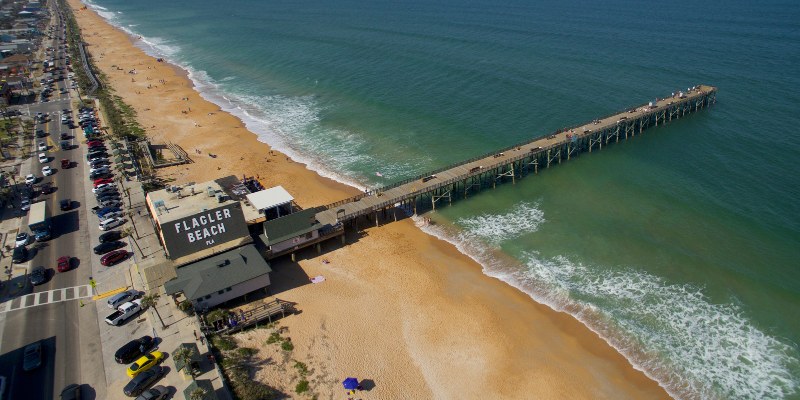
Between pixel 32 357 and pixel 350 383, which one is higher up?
pixel 32 357

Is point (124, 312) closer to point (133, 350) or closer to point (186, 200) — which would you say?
point (133, 350)

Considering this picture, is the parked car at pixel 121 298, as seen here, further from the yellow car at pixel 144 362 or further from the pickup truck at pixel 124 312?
the yellow car at pixel 144 362

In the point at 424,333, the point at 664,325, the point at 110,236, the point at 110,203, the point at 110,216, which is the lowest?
the point at 664,325

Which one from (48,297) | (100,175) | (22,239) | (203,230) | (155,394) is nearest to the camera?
(155,394)

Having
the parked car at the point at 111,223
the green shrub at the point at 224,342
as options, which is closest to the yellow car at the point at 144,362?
the green shrub at the point at 224,342

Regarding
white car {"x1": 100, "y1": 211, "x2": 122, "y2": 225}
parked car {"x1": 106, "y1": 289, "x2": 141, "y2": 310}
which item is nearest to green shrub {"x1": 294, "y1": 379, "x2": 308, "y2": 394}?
parked car {"x1": 106, "y1": 289, "x2": 141, "y2": 310}

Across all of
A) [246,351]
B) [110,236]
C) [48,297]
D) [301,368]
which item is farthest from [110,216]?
[301,368]
